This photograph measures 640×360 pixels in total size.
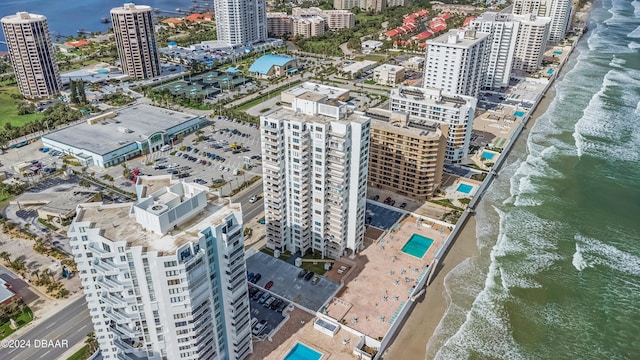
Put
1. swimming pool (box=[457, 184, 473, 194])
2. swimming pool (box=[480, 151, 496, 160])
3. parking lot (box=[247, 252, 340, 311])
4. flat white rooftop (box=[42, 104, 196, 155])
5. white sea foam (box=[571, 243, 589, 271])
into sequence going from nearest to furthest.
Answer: parking lot (box=[247, 252, 340, 311]) < white sea foam (box=[571, 243, 589, 271]) < swimming pool (box=[457, 184, 473, 194]) < flat white rooftop (box=[42, 104, 196, 155]) < swimming pool (box=[480, 151, 496, 160])

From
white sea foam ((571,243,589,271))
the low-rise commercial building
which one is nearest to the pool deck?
white sea foam ((571,243,589,271))

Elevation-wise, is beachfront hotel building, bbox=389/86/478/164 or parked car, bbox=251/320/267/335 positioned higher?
beachfront hotel building, bbox=389/86/478/164

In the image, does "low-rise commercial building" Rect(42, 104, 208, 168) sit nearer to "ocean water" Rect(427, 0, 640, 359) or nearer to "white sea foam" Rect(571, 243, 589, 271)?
"ocean water" Rect(427, 0, 640, 359)

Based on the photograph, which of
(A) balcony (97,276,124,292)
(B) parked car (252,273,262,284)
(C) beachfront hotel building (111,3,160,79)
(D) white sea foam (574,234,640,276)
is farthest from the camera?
(C) beachfront hotel building (111,3,160,79)

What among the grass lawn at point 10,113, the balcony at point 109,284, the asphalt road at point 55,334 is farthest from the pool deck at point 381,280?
the grass lawn at point 10,113

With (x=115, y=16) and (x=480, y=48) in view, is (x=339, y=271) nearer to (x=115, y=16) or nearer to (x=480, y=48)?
(x=480, y=48)

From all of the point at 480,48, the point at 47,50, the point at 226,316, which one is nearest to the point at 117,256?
the point at 226,316

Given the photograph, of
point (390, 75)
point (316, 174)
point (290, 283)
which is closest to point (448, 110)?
point (316, 174)

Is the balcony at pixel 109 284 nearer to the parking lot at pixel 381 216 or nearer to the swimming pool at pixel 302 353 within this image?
the swimming pool at pixel 302 353
